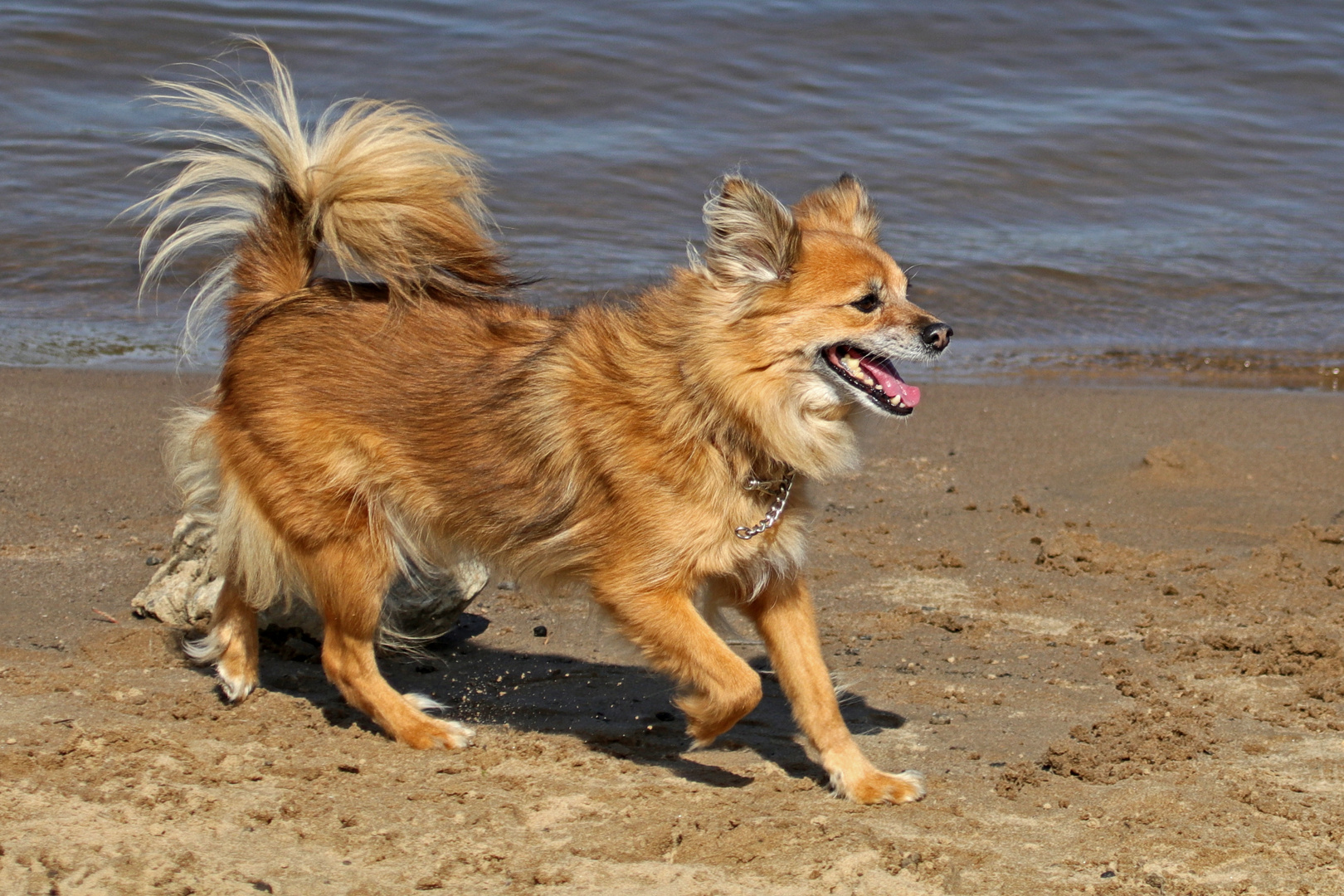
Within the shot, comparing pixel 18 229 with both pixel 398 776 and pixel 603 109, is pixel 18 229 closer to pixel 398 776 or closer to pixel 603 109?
pixel 603 109

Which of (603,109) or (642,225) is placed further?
(603,109)

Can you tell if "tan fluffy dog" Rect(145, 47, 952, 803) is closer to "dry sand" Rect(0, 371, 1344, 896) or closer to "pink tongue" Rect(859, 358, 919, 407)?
"pink tongue" Rect(859, 358, 919, 407)

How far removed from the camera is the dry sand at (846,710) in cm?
307

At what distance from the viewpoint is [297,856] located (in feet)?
10.0

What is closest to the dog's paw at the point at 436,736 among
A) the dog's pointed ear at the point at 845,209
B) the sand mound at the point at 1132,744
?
the sand mound at the point at 1132,744

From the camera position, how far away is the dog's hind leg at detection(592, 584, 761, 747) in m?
3.61

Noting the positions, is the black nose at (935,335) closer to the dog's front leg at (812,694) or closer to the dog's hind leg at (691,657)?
the dog's front leg at (812,694)

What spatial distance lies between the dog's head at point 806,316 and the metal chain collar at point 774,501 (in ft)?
0.60

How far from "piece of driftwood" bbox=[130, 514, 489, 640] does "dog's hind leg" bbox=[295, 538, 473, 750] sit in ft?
1.19

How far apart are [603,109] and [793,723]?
9.55 meters

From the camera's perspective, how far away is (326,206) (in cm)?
418

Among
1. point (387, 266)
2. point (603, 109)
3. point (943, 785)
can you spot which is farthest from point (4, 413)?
point (603, 109)

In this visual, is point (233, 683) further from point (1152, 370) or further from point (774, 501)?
point (1152, 370)

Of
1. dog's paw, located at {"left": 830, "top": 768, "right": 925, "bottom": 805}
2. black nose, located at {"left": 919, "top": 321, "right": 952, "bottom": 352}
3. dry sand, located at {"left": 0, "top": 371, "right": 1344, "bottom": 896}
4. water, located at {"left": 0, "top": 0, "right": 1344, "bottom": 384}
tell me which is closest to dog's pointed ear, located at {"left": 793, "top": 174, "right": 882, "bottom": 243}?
black nose, located at {"left": 919, "top": 321, "right": 952, "bottom": 352}
